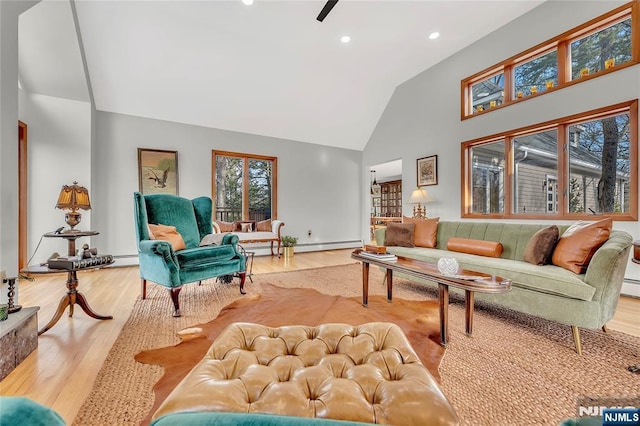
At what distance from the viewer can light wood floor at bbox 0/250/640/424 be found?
1.38 metres

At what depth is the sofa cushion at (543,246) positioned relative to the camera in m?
2.35

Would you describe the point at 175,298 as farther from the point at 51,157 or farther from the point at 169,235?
the point at 51,157

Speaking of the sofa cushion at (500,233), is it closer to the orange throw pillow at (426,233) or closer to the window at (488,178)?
the orange throw pillow at (426,233)

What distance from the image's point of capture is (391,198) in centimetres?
1023

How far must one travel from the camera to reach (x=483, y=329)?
6.86ft

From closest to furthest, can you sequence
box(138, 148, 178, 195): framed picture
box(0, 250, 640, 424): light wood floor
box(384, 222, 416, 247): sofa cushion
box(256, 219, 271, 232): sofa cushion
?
box(0, 250, 640, 424): light wood floor → box(384, 222, 416, 247): sofa cushion → box(138, 148, 178, 195): framed picture → box(256, 219, 271, 232): sofa cushion

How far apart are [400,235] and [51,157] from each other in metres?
5.26

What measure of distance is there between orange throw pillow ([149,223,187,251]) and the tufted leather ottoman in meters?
2.03

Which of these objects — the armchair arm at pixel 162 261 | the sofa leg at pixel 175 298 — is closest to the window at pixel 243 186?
the armchair arm at pixel 162 261

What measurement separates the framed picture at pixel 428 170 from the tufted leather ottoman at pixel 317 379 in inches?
167

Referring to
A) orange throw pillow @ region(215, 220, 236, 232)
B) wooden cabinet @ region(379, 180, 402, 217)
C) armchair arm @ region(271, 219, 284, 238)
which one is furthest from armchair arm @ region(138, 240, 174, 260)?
wooden cabinet @ region(379, 180, 402, 217)

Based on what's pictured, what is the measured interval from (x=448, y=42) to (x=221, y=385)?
5.33m

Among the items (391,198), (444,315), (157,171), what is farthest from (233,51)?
(391,198)

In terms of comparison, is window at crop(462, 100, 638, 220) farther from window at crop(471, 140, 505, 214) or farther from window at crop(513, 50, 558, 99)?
window at crop(513, 50, 558, 99)
